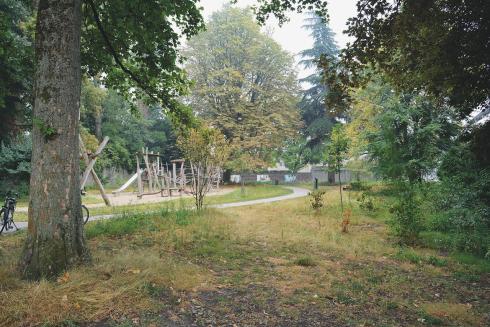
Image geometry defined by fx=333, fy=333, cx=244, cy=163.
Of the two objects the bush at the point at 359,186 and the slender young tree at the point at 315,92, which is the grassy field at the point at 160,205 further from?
the slender young tree at the point at 315,92

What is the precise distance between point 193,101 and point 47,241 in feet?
91.1

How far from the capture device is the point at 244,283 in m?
5.18

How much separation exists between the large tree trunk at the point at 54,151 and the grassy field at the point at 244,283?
369 mm

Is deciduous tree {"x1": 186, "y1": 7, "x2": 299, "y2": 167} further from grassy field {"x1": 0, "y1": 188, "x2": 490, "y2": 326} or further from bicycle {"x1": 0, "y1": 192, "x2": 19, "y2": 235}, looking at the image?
grassy field {"x1": 0, "y1": 188, "x2": 490, "y2": 326}

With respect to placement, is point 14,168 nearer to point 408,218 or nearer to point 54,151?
point 54,151

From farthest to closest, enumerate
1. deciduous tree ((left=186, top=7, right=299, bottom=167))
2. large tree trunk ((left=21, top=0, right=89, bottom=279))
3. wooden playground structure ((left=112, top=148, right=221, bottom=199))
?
deciduous tree ((left=186, top=7, right=299, bottom=167)) → wooden playground structure ((left=112, top=148, right=221, bottom=199)) → large tree trunk ((left=21, top=0, right=89, bottom=279))

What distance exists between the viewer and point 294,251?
25.3 ft

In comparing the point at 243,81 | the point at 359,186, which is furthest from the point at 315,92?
the point at 359,186

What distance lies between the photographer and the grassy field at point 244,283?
3789 millimetres

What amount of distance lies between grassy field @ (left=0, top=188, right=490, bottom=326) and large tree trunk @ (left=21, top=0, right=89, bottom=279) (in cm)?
37

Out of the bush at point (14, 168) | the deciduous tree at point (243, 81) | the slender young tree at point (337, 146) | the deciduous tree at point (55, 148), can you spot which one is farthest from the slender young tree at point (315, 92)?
the deciduous tree at point (55, 148)

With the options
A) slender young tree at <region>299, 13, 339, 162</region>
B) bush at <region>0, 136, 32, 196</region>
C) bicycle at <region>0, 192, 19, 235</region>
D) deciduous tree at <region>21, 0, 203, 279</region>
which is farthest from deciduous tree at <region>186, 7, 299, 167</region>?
deciduous tree at <region>21, 0, 203, 279</region>

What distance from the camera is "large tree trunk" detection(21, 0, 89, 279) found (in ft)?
14.6

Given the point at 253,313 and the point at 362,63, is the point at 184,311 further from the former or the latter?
the point at 362,63
